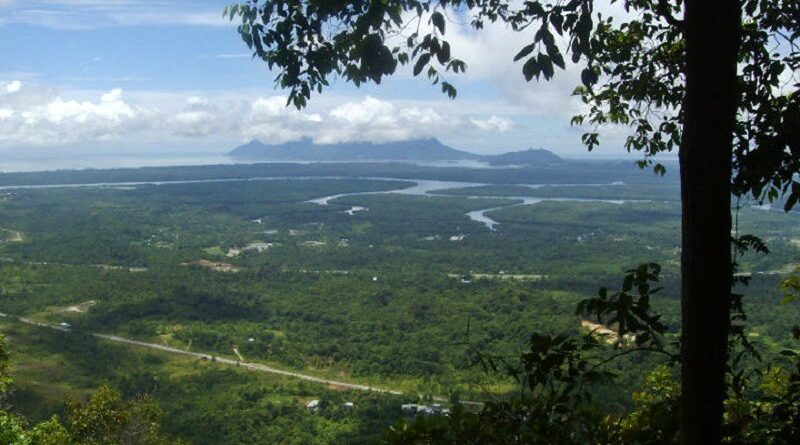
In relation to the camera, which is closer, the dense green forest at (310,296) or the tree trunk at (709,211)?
the tree trunk at (709,211)

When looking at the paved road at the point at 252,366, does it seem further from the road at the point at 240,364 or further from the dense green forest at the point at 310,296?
the dense green forest at the point at 310,296

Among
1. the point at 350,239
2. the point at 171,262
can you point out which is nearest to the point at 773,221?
the point at 350,239

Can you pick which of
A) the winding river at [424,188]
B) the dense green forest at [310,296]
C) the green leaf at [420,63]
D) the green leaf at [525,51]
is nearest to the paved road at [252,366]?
the dense green forest at [310,296]

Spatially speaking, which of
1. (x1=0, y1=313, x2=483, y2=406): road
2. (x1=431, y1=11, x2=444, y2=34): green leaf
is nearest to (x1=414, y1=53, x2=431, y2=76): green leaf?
(x1=431, y1=11, x2=444, y2=34): green leaf

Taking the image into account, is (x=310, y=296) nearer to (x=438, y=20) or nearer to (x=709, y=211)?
(x=438, y=20)

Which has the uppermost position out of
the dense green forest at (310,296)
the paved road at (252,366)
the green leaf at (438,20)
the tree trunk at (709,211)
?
the green leaf at (438,20)

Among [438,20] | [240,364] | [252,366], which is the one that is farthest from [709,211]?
[240,364]
